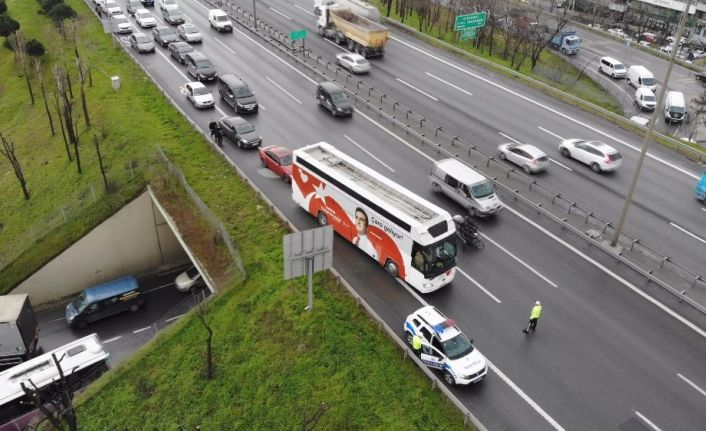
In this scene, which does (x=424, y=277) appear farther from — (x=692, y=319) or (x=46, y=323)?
(x=46, y=323)

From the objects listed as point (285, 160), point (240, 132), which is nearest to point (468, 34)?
point (240, 132)

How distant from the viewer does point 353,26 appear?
53.1 metres

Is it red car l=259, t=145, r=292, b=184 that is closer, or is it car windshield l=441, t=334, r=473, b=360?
car windshield l=441, t=334, r=473, b=360

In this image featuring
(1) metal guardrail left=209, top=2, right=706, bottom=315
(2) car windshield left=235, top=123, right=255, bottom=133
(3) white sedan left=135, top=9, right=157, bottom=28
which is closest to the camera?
(1) metal guardrail left=209, top=2, right=706, bottom=315

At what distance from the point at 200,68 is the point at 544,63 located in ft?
157

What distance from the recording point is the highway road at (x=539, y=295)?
19531mm

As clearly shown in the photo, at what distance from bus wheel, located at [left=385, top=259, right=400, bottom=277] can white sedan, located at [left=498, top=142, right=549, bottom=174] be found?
13838 millimetres

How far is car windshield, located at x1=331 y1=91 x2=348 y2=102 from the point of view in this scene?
40.1 metres

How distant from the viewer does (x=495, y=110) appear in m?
42.8

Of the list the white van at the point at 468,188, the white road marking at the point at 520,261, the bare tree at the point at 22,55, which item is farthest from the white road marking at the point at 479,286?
the bare tree at the point at 22,55

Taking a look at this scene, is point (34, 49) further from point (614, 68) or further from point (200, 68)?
point (614, 68)

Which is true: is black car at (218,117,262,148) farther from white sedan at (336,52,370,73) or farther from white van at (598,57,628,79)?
white van at (598,57,628,79)

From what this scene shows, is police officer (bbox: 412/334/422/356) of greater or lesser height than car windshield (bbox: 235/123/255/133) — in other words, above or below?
below

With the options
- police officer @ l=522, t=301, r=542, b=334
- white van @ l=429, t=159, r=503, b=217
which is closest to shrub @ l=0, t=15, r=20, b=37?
white van @ l=429, t=159, r=503, b=217
